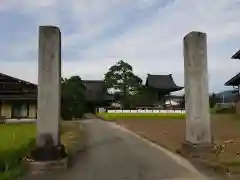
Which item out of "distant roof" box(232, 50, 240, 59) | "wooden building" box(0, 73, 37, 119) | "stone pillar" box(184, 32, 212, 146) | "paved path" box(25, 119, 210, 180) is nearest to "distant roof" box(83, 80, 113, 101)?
"wooden building" box(0, 73, 37, 119)

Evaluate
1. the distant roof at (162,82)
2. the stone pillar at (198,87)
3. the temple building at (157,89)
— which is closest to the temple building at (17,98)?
the stone pillar at (198,87)

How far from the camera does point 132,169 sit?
9.43m

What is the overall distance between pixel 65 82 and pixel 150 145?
132 feet

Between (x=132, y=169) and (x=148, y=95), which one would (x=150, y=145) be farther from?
(x=148, y=95)

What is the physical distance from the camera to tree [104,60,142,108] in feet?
205

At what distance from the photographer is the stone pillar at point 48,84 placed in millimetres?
9906

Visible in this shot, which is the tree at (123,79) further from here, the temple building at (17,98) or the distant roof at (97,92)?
the temple building at (17,98)

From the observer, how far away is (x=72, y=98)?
5147 centimetres

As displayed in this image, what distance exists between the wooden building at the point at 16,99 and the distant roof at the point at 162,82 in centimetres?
3568

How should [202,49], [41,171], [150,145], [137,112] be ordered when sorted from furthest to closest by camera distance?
[137,112]
[150,145]
[202,49]
[41,171]

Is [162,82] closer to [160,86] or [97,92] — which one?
[160,86]

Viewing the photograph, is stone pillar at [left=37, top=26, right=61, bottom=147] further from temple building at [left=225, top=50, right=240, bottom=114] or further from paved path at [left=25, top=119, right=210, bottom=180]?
temple building at [left=225, top=50, right=240, bottom=114]

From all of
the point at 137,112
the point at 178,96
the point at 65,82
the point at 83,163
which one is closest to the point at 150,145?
the point at 83,163

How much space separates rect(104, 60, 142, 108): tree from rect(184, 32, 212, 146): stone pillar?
50101 mm
